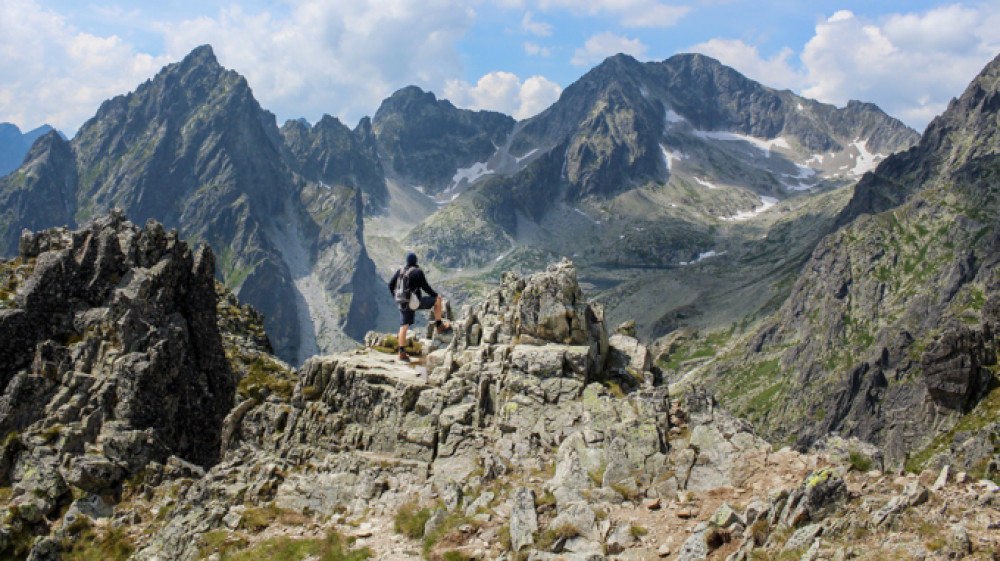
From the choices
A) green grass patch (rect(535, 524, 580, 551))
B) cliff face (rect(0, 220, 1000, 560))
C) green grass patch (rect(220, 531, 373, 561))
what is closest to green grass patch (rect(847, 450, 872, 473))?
cliff face (rect(0, 220, 1000, 560))

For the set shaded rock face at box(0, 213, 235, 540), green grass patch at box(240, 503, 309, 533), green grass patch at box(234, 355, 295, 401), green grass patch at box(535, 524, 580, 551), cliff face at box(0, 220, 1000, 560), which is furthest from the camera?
green grass patch at box(234, 355, 295, 401)

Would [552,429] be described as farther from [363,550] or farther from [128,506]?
[128,506]

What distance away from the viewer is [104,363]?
3347 cm

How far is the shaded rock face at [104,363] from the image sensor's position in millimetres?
28516

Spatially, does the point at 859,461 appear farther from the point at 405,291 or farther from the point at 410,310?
the point at 410,310

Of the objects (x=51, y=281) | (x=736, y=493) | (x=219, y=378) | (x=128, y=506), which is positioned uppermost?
(x=51, y=281)

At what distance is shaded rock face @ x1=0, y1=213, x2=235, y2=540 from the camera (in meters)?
28.5

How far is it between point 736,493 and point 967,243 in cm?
22893

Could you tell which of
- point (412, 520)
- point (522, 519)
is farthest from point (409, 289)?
point (522, 519)

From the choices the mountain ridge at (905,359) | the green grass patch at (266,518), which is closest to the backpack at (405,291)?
the green grass patch at (266,518)

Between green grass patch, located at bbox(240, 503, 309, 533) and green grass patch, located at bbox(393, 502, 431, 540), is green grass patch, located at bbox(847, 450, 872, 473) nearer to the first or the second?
green grass patch, located at bbox(393, 502, 431, 540)

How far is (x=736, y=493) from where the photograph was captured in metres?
15.4

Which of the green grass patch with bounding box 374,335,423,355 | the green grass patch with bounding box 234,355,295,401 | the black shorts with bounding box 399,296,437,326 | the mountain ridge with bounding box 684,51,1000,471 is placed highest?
the black shorts with bounding box 399,296,437,326

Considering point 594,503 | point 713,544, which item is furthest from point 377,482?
point 713,544
